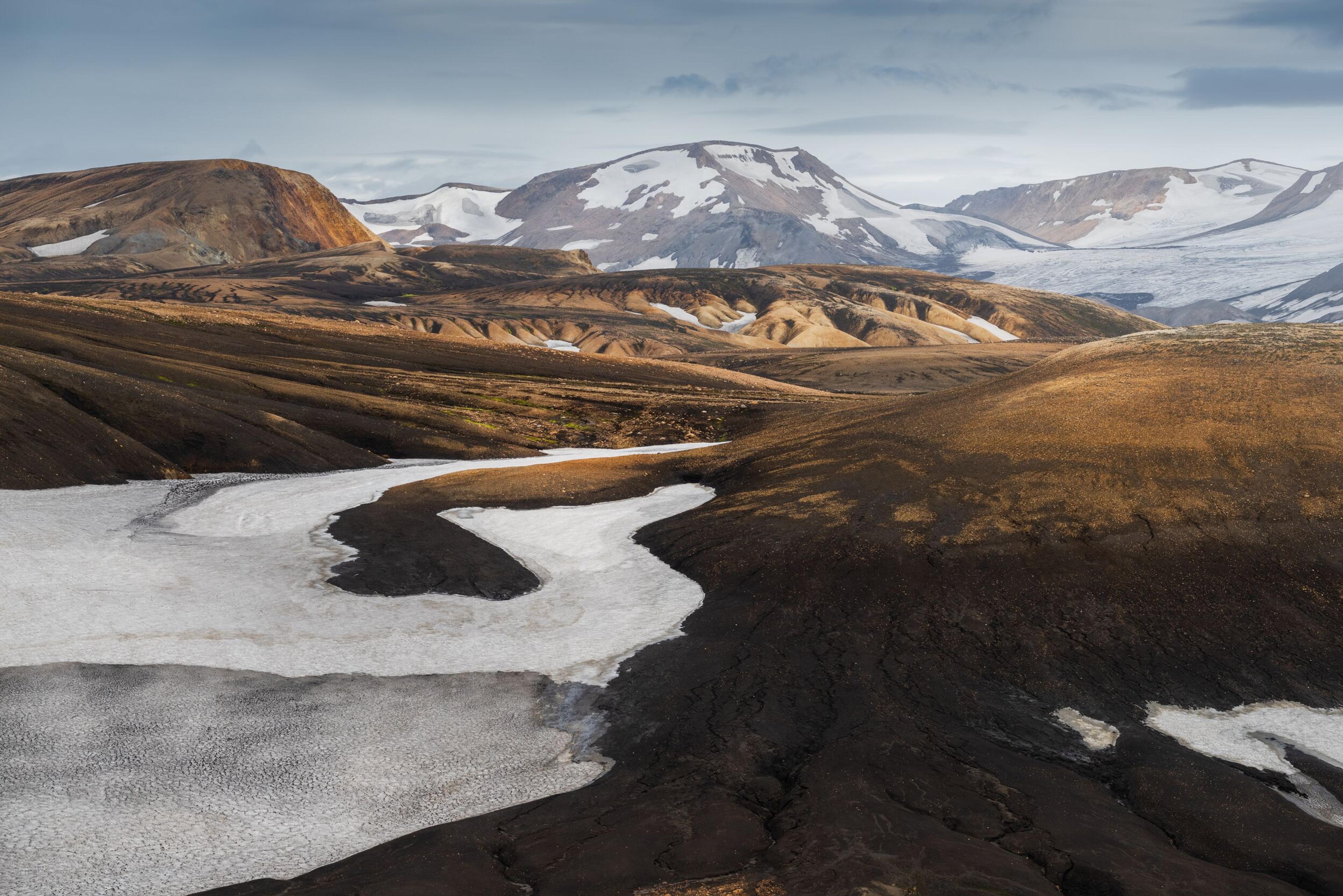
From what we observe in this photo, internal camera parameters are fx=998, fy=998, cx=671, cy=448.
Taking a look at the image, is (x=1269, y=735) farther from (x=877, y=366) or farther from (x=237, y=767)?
(x=877, y=366)

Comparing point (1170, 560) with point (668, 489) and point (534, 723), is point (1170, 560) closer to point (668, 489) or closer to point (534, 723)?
point (534, 723)

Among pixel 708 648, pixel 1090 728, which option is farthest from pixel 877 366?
pixel 1090 728

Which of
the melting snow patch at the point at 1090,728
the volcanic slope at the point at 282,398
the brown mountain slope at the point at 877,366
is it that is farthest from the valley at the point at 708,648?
the brown mountain slope at the point at 877,366

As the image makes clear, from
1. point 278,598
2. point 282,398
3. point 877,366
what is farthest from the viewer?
point 877,366

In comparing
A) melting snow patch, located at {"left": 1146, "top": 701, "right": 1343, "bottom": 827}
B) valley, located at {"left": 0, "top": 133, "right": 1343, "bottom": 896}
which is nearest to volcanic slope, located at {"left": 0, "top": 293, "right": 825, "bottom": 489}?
valley, located at {"left": 0, "top": 133, "right": 1343, "bottom": 896}

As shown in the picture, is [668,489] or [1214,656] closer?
[1214,656]

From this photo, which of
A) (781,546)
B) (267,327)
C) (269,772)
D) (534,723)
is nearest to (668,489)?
(781,546)

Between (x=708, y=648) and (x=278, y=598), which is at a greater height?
(x=278, y=598)
